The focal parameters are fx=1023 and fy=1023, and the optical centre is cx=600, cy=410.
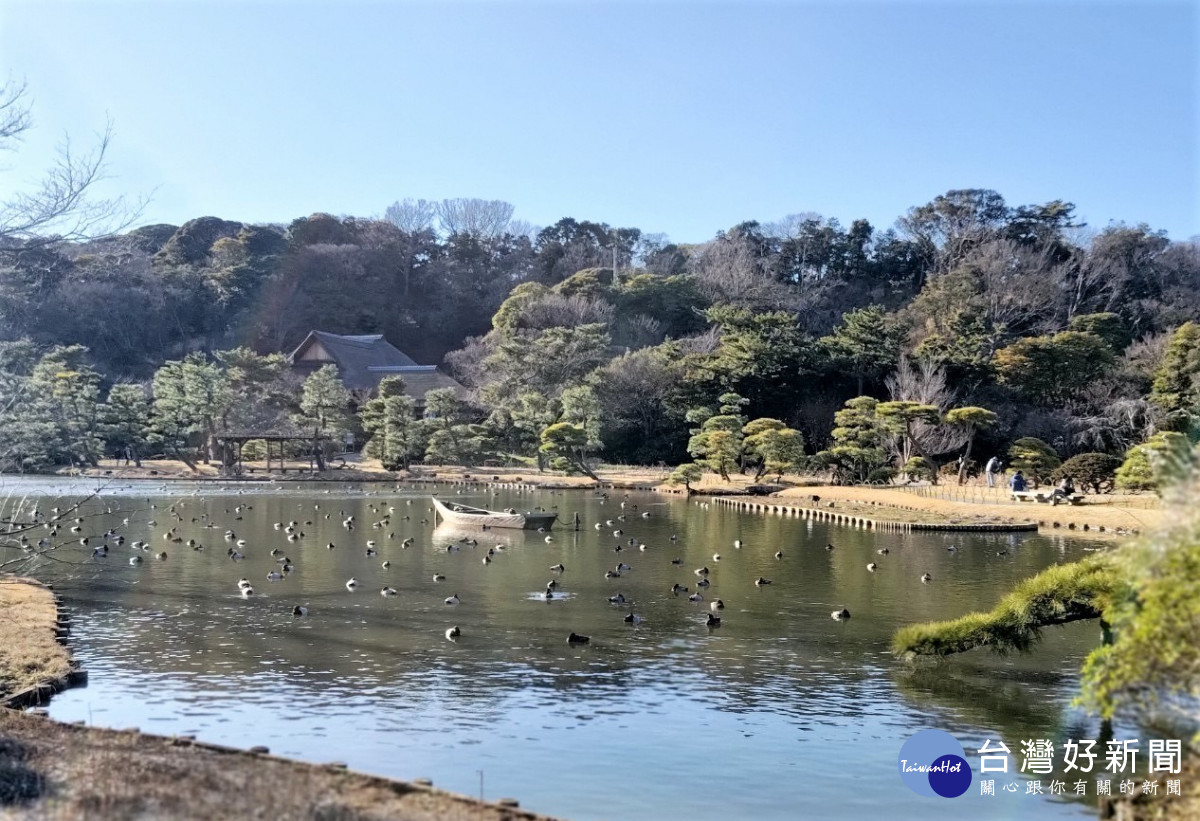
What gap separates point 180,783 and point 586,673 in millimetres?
6105

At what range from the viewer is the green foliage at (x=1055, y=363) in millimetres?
42812

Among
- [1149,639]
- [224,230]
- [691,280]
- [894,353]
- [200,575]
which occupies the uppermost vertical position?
[224,230]

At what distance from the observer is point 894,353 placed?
4672cm

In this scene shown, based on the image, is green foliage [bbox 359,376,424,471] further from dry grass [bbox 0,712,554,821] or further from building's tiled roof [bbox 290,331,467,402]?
dry grass [bbox 0,712,554,821]

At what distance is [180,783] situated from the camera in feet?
23.3

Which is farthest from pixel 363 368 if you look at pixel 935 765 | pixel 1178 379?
pixel 935 765

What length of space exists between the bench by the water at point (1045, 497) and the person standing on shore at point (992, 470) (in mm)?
3630

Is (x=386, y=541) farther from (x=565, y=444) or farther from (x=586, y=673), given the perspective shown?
(x=565, y=444)

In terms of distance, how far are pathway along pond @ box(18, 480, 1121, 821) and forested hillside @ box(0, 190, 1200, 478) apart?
1749 cm

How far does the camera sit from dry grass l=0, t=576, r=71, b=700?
10922 mm

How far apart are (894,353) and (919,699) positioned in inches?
1459

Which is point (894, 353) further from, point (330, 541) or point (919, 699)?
point (919, 699)

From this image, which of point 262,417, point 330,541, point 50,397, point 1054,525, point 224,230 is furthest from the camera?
point 224,230

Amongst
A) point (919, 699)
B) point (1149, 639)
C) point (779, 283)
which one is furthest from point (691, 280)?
point (1149, 639)
